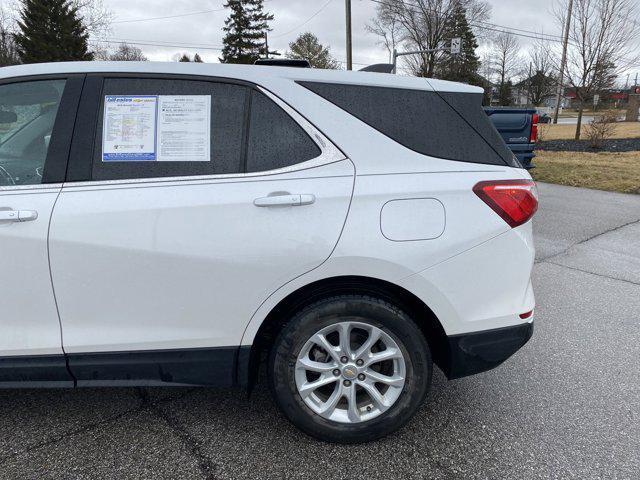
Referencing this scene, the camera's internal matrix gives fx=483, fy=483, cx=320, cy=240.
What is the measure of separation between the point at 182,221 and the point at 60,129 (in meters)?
0.75

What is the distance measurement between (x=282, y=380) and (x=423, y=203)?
1.05 meters

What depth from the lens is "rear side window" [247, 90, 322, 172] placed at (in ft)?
7.22

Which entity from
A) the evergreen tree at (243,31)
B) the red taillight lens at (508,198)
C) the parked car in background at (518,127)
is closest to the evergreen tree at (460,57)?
the evergreen tree at (243,31)

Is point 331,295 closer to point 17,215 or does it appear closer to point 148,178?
point 148,178

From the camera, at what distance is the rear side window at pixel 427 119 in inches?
89.7

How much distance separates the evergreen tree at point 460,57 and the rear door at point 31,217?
47255mm

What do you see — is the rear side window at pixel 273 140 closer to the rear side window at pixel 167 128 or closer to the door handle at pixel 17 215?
the rear side window at pixel 167 128

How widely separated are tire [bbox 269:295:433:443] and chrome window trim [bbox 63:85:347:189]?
2.05ft

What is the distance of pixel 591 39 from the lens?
19672 millimetres

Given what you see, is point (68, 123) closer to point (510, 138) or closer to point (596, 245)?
point (596, 245)

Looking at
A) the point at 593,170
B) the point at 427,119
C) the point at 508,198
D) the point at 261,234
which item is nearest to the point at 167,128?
the point at 261,234

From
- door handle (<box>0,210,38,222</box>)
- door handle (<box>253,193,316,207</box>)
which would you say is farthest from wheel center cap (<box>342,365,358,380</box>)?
door handle (<box>0,210,38,222</box>)

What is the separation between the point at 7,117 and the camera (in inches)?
93.1

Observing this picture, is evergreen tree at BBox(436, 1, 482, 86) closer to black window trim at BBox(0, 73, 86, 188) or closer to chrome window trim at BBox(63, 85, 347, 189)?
chrome window trim at BBox(63, 85, 347, 189)
